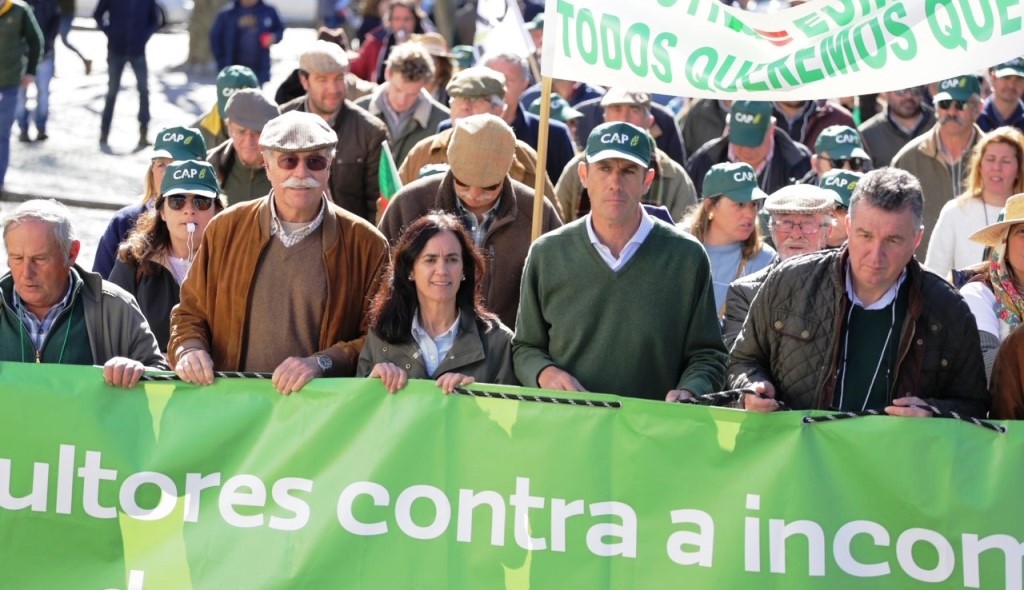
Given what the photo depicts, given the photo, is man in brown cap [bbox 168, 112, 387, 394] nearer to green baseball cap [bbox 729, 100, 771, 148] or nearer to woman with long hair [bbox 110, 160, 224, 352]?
woman with long hair [bbox 110, 160, 224, 352]

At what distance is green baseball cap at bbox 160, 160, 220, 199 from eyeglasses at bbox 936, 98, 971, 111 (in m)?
5.44

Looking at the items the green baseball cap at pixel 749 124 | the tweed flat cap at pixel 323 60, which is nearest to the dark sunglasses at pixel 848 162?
the green baseball cap at pixel 749 124

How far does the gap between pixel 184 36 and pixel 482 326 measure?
83.9 feet

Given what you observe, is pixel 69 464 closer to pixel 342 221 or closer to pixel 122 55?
pixel 342 221

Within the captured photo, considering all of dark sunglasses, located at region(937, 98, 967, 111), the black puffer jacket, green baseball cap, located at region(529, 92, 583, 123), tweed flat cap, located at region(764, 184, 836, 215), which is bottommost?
the black puffer jacket

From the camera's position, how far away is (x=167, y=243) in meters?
8.24

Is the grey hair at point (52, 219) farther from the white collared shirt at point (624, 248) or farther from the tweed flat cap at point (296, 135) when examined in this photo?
the white collared shirt at point (624, 248)

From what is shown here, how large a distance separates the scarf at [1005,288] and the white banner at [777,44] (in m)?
0.76

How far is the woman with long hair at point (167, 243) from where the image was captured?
7973 mm

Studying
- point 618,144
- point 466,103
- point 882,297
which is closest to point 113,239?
point 466,103

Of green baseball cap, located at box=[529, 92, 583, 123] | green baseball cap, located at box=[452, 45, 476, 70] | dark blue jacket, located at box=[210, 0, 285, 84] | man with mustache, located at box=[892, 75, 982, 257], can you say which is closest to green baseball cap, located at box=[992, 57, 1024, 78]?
man with mustache, located at box=[892, 75, 982, 257]

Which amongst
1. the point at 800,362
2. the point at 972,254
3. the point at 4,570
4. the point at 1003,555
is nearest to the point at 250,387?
the point at 4,570

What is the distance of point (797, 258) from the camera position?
6051mm

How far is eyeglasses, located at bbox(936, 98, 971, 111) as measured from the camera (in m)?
11.5
